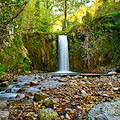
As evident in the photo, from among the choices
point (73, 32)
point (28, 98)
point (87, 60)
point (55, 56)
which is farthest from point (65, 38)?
point (28, 98)

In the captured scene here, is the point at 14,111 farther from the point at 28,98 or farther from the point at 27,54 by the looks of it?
the point at 27,54

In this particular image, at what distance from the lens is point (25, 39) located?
12.5m

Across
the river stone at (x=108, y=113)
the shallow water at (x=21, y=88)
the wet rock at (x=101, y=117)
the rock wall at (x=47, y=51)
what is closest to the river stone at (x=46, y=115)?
the river stone at (x=108, y=113)

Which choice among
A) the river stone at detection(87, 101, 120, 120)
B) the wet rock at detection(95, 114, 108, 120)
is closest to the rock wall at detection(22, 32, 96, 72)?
the river stone at detection(87, 101, 120, 120)

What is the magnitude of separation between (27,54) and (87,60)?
6.22 meters

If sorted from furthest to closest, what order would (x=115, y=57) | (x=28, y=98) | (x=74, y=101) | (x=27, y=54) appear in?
(x=27, y=54)
(x=115, y=57)
(x=28, y=98)
(x=74, y=101)

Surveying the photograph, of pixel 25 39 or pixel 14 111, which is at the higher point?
pixel 25 39

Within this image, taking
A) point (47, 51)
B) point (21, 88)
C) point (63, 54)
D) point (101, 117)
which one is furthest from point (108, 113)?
point (47, 51)

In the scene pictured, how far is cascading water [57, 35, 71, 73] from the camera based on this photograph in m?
12.1

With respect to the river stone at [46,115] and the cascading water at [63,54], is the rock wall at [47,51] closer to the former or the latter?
the cascading water at [63,54]

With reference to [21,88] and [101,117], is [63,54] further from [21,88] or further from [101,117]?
[101,117]

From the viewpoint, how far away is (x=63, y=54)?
12453 mm

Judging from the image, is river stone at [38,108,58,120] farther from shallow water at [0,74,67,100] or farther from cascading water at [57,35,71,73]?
cascading water at [57,35,71,73]

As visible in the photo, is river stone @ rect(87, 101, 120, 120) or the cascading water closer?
river stone @ rect(87, 101, 120, 120)
